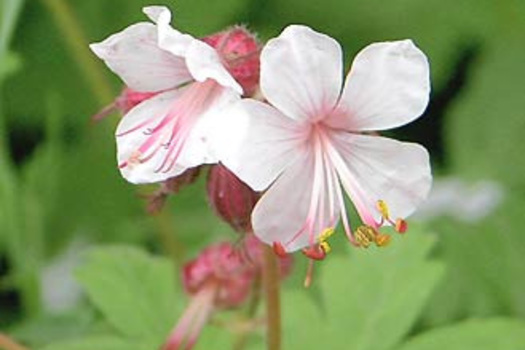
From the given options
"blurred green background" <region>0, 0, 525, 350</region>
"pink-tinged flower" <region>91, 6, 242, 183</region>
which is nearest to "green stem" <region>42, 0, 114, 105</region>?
"blurred green background" <region>0, 0, 525, 350</region>

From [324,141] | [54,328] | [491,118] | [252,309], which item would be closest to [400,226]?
[324,141]

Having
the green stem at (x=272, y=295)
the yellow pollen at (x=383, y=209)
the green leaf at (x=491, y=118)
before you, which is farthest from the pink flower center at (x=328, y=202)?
the green leaf at (x=491, y=118)

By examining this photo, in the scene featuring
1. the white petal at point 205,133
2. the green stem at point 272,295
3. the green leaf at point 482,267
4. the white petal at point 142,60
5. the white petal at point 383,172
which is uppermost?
the white petal at point 142,60

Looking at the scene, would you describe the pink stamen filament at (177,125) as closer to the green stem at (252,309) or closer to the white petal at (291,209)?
the white petal at (291,209)

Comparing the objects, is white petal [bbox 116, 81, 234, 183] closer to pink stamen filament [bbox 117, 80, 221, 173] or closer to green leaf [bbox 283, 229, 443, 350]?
pink stamen filament [bbox 117, 80, 221, 173]

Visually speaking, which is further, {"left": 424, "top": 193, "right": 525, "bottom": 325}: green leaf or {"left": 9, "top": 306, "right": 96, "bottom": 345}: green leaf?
{"left": 424, "top": 193, "right": 525, "bottom": 325}: green leaf

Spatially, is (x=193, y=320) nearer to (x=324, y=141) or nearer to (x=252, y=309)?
(x=252, y=309)

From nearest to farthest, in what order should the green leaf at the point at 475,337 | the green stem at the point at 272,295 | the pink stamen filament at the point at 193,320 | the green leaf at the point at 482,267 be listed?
the green stem at the point at 272,295
the pink stamen filament at the point at 193,320
the green leaf at the point at 475,337
the green leaf at the point at 482,267
